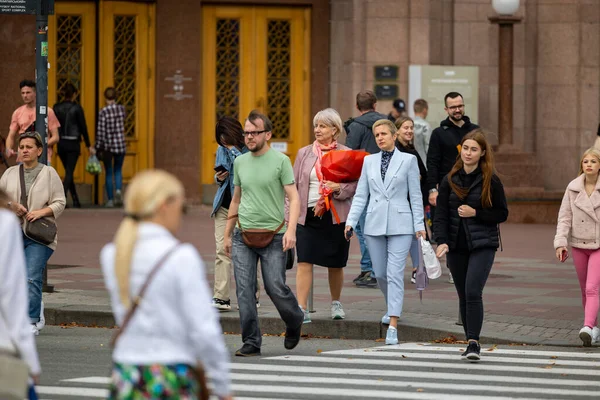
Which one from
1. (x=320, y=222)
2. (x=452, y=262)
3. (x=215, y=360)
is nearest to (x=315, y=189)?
(x=320, y=222)

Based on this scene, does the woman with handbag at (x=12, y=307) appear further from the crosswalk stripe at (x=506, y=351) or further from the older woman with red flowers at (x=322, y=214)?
the older woman with red flowers at (x=322, y=214)

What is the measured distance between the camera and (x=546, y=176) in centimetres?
2402

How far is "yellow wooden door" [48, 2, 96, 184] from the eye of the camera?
75.3ft

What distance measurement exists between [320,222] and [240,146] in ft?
3.26

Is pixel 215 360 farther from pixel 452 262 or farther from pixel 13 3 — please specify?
pixel 13 3

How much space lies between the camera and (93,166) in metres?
22.2

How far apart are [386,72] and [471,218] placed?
1287cm

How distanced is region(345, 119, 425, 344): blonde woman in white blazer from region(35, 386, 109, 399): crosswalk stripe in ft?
10.6

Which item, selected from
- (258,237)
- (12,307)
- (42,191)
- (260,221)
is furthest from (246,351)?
(12,307)

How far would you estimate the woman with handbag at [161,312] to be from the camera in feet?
16.4

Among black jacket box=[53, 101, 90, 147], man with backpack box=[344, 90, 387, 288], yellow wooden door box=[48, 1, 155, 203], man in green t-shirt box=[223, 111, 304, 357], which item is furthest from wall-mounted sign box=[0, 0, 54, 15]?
yellow wooden door box=[48, 1, 155, 203]

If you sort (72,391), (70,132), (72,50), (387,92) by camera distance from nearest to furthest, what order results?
(72,391) → (70,132) → (387,92) → (72,50)

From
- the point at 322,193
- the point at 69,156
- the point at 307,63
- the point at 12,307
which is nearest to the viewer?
the point at 12,307

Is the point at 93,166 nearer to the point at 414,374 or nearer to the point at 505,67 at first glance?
the point at 505,67
